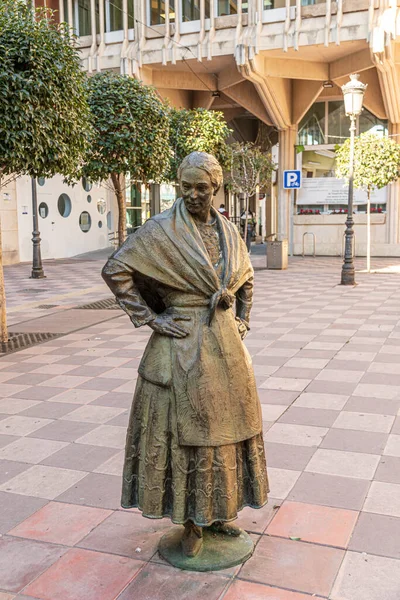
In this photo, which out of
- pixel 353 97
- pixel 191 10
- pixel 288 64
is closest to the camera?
pixel 353 97

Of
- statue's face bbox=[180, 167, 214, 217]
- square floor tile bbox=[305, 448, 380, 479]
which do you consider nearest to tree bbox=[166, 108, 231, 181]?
square floor tile bbox=[305, 448, 380, 479]

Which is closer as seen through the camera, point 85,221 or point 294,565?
point 294,565

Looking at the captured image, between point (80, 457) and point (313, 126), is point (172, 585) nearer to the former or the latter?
point (80, 457)

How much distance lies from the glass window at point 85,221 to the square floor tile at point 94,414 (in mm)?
21320

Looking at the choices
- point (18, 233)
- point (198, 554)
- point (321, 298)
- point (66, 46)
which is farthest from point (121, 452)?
point (18, 233)

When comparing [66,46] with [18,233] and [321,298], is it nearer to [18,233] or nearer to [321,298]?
[321,298]

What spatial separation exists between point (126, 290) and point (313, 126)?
2407 centimetres

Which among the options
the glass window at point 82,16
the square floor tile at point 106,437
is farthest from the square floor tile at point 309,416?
the glass window at point 82,16

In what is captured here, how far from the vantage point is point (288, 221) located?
25062 millimetres

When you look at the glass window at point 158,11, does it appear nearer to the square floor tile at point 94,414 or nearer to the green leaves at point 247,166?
the green leaves at point 247,166

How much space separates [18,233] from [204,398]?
816 inches

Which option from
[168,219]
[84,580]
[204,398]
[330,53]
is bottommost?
[84,580]

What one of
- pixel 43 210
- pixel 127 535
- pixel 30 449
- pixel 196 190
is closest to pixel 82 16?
pixel 43 210

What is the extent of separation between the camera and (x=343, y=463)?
4.25 metres
